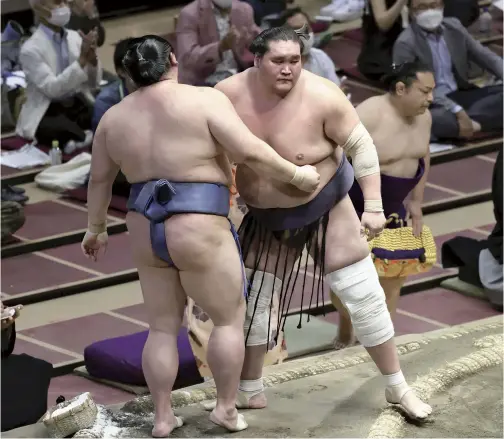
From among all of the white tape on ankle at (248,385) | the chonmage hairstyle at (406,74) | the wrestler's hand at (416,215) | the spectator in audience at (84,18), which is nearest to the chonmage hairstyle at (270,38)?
the white tape on ankle at (248,385)

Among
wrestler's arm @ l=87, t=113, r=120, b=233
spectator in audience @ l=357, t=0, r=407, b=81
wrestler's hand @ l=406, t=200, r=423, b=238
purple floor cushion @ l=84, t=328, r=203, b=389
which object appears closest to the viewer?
wrestler's arm @ l=87, t=113, r=120, b=233

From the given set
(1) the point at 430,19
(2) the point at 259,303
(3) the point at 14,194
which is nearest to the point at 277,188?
(2) the point at 259,303

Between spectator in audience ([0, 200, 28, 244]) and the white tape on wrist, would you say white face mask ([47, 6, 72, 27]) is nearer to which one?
spectator in audience ([0, 200, 28, 244])

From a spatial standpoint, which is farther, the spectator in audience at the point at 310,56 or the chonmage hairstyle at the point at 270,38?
the spectator in audience at the point at 310,56

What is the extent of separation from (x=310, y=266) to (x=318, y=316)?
19.3 inches

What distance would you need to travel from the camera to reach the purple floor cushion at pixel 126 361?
6.73m

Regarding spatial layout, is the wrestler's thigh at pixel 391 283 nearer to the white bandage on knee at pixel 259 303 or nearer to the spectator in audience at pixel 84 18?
the white bandage on knee at pixel 259 303

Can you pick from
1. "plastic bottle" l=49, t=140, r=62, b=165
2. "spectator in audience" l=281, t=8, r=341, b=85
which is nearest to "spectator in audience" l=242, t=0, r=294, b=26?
"spectator in audience" l=281, t=8, r=341, b=85

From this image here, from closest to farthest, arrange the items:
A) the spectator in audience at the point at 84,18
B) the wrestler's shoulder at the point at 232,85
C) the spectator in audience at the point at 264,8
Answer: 1. the wrestler's shoulder at the point at 232,85
2. the spectator in audience at the point at 84,18
3. the spectator in audience at the point at 264,8

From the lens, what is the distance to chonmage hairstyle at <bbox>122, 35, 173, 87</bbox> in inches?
193

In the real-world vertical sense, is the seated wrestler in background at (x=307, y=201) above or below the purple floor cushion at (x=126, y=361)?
above

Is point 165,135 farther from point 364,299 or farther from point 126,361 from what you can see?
point 126,361

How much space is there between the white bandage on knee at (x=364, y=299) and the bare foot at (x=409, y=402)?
7.3 inches

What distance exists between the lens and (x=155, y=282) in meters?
5.04
